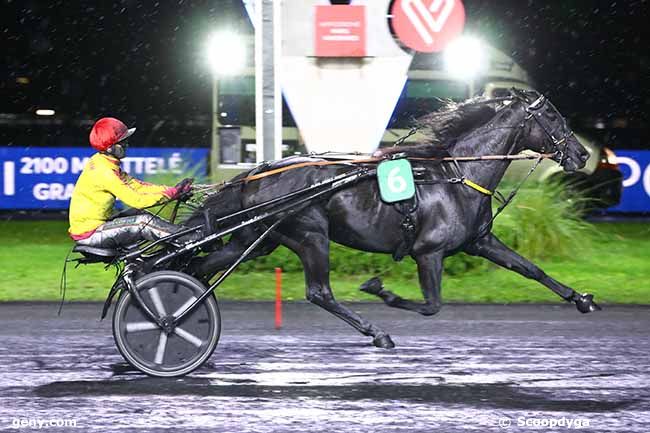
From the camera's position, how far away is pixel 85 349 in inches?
351

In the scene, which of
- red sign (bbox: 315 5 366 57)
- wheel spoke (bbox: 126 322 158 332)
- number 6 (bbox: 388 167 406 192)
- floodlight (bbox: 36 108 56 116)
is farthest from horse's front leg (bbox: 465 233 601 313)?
floodlight (bbox: 36 108 56 116)

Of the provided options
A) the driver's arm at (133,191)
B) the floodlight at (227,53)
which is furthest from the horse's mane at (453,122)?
the floodlight at (227,53)

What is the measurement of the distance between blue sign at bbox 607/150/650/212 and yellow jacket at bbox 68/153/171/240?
14752 millimetres

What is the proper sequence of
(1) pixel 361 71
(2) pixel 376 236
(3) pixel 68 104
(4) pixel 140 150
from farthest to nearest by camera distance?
1. (3) pixel 68 104
2. (4) pixel 140 150
3. (1) pixel 361 71
4. (2) pixel 376 236

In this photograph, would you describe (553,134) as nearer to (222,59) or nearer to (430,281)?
(430,281)

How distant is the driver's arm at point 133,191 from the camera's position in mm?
7586

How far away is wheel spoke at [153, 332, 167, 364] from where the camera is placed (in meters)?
7.64

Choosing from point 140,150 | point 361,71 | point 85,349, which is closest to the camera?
point 85,349

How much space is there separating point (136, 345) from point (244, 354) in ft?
4.05

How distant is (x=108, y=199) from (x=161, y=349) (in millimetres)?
1054

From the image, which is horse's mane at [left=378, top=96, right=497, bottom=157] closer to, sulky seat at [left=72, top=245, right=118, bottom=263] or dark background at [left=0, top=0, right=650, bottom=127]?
sulky seat at [left=72, top=245, right=118, bottom=263]

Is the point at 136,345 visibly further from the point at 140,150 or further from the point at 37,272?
the point at 140,150

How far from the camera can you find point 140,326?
7625 millimetres

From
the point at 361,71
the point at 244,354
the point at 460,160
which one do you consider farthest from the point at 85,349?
the point at 361,71
